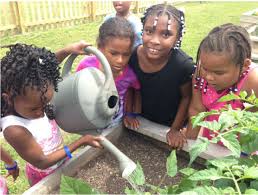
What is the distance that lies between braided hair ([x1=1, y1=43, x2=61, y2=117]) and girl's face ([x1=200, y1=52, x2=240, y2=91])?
2.11ft

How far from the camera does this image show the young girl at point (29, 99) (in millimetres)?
1296

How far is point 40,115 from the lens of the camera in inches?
58.0

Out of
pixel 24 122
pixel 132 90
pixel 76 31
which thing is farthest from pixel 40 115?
pixel 76 31

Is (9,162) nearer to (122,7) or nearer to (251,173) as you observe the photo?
(251,173)

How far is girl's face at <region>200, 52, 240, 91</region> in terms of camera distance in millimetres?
1422

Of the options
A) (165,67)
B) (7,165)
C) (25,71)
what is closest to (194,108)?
(165,67)

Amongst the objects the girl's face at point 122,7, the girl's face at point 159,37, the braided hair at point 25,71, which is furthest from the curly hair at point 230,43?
the girl's face at point 122,7

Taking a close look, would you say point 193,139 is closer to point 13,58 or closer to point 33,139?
point 33,139

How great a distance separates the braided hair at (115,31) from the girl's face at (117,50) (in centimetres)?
2

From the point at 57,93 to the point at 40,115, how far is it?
0.41 feet

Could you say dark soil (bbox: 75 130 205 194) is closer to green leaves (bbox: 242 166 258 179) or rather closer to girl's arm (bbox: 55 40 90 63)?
girl's arm (bbox: 55 40 90 63)

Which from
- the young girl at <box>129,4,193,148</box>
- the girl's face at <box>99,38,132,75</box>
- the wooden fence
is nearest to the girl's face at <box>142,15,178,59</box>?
the young girl at <box>129,4,193,148</box>

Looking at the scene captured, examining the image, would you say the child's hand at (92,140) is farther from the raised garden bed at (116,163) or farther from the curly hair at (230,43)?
the curly hair at (230,43)

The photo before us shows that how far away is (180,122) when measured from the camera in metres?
→ 1.87
